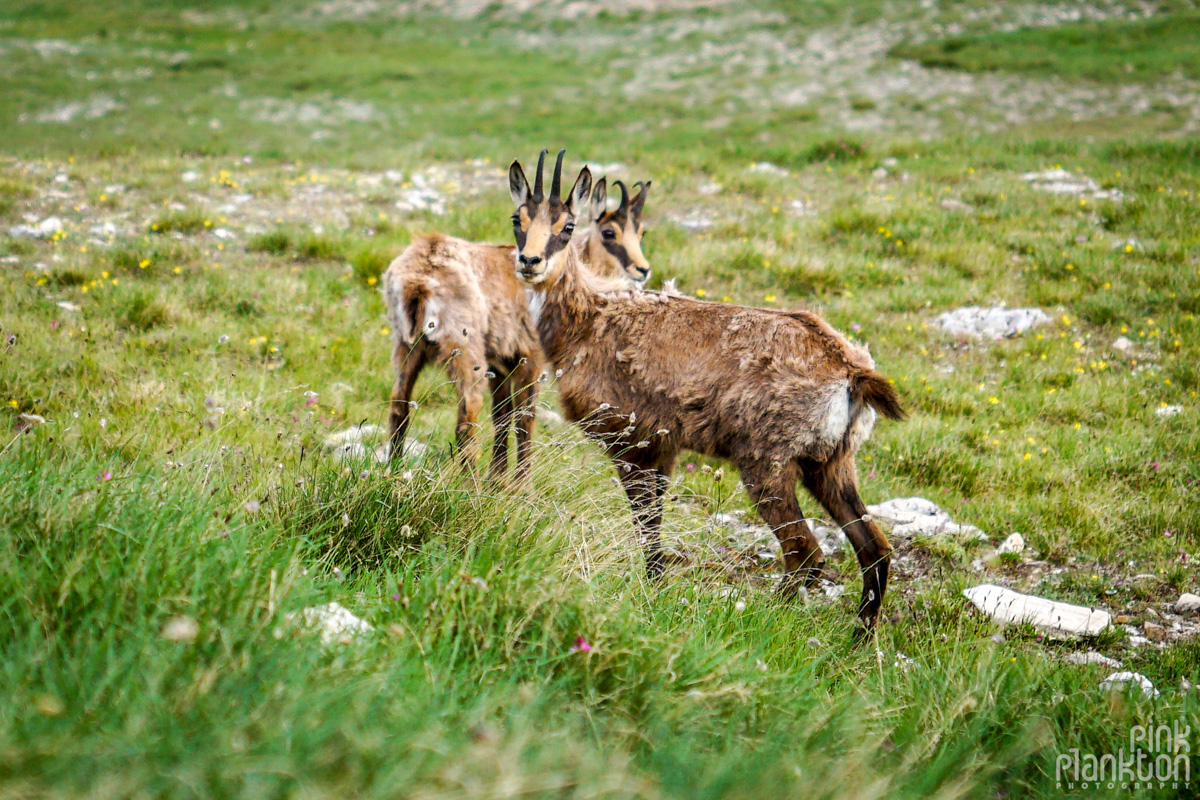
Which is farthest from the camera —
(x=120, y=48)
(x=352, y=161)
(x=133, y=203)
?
(x=120, y=48)

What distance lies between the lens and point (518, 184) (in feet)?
19.8

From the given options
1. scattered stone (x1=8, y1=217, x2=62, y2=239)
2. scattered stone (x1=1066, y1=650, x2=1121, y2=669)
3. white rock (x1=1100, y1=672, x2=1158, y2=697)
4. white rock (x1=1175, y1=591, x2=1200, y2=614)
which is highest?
scattered stone (x1=8, y1=217, x2=62, y2=239)

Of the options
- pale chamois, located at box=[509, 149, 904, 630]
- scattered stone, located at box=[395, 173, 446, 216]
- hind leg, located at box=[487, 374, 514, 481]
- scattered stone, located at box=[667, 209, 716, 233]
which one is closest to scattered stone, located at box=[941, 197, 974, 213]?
scattered stone, located at box=[667, 209, 716, 233]

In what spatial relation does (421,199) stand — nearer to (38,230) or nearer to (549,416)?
(38,230)

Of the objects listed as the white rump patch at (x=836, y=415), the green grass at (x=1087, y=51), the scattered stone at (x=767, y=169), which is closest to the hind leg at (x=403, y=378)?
the white rump patch at (x=836, y=415)

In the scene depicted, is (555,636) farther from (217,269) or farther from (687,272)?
(217,269)

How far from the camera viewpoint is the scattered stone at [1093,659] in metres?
3.86

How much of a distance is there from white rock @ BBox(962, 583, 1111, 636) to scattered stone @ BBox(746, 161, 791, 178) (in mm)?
9202

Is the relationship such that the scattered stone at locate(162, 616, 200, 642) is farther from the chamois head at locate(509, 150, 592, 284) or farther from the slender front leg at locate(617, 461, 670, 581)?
the chamois head at locate(509, 150, 592, 284)

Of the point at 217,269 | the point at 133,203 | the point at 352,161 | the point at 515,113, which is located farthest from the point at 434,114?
the point at 217,269

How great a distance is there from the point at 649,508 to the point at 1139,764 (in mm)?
2059

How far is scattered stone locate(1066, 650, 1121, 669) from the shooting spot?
3.86m

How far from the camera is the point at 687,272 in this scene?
8680 mm

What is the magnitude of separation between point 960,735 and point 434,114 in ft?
80.6
